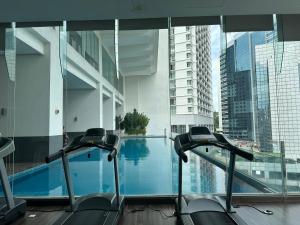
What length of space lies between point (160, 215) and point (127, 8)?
2771 mm

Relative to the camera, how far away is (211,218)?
2738mm

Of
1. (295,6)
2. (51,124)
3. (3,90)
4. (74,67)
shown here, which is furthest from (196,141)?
(74,67)

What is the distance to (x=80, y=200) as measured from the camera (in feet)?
10.7

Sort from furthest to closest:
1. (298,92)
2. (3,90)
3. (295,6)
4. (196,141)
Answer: (3,90), (298,92), (295,6), (196,141)

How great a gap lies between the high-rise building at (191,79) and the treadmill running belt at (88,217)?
199 centimetres

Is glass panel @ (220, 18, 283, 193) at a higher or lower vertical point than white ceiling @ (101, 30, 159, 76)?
lower

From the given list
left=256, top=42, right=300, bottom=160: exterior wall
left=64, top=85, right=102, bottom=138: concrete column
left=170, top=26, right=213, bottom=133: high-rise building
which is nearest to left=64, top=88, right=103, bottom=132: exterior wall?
left=64, top=85, right=102, bottom=138: concrete column

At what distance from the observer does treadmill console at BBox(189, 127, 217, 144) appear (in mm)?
2938

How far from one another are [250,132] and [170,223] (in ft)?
6.91

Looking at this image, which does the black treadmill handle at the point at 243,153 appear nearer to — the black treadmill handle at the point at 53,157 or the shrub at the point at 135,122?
the black treadmill handle at the point at 53,157

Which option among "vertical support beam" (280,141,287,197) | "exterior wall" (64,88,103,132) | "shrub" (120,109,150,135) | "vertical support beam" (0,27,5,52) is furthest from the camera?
"exterior wall" (64,88,103,132)

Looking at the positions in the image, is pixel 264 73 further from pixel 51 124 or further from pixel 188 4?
pixel 51 124

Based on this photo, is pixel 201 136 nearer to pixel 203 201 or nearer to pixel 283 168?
pixel 203 201

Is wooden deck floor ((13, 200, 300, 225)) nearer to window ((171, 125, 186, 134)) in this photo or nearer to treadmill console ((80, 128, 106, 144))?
treadmill console ((80, 128, 106, 144))
